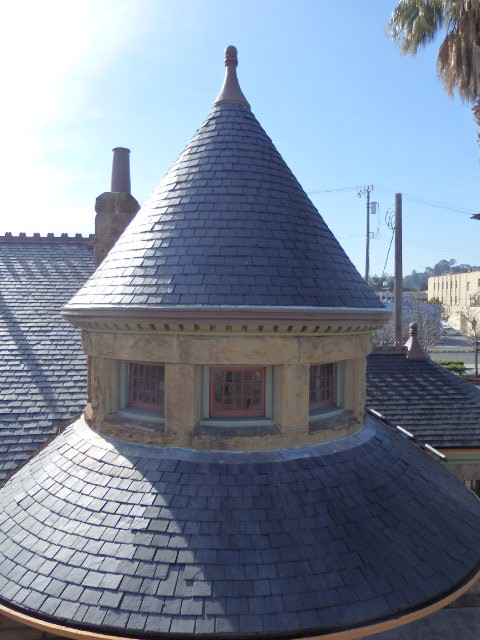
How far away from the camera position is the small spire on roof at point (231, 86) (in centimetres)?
841

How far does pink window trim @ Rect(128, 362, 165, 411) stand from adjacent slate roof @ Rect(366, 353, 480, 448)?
6451 mm

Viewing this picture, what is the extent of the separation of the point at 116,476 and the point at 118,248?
11.4ft

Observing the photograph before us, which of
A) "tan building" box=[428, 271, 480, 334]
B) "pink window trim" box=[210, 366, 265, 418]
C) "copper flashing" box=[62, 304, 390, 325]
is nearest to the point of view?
"copper flashing" box=[62, 304, 390, 325]

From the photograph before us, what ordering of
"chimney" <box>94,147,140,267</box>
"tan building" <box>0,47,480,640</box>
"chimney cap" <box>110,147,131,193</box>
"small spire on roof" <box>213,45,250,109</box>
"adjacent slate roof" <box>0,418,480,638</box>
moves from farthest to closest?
"chimney cap" <box>110,147,131,193</box> → "chimney" <box>94,147,140,267</box> → "small spire on roof" <box>213,45,250,109</box> → "tan building" <box>0,47,480,640</box> → "adjacent slate roof" <box>0,418,480,638</box>

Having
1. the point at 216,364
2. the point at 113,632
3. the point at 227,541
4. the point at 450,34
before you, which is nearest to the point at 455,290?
the point at 450,34

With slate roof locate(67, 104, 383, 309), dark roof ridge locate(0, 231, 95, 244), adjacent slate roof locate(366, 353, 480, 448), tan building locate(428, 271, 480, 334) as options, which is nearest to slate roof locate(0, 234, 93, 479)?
dark roof ridge locate(0, 231, 95, 244)

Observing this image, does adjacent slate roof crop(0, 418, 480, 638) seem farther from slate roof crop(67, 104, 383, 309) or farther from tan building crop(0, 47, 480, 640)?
slate roof crop(67, 104, 383, 309)

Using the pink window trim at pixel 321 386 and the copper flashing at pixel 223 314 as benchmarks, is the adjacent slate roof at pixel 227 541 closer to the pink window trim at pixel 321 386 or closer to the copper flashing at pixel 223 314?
the pink window trim at pixel 321 386

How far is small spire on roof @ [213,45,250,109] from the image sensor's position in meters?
8.41

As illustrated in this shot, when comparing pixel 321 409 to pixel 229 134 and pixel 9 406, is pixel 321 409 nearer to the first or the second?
pixel 229 134

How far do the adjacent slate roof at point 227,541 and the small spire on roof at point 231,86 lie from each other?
19.6ft

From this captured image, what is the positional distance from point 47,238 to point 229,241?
10091 mm

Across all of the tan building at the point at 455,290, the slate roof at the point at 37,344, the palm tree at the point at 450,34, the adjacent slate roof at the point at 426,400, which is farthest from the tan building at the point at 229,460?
the tan building at the point at 455,290

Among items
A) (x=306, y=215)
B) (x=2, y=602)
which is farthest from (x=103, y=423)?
(x=306, y=215)
